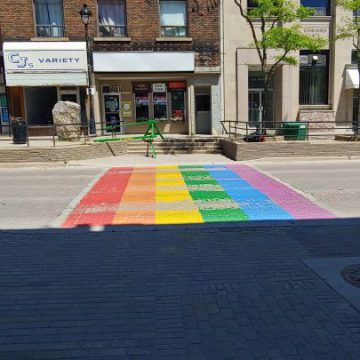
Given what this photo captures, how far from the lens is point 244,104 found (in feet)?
73.7

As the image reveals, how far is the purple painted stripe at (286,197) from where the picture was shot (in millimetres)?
7509

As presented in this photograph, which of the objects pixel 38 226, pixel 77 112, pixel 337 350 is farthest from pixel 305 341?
pixel 77 112

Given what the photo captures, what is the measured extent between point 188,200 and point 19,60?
1481 centimetres

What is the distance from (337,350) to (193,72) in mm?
19384

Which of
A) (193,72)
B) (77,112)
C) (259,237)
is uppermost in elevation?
(193,72)

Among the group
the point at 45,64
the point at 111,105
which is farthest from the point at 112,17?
the point at 111,105

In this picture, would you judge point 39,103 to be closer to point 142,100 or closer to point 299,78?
point 142,100

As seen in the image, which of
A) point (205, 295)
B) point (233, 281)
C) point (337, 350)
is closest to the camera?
point (337, 350)

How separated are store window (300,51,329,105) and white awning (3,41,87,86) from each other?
39.1 feet

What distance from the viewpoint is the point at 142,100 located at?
22219 mm

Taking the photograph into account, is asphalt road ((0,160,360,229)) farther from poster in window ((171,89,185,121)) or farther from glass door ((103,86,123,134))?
poster in window ((171,89,185,121))

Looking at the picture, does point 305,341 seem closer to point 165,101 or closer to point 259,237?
point 259,237

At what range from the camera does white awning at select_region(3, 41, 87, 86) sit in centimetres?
1994

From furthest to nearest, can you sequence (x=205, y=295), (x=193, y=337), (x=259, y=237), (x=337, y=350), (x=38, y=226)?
(x=38, y=226) < (x=259, y=237) < (x=205, y=295) < (x=193, y=337) < (x=337, y=350)
